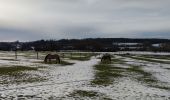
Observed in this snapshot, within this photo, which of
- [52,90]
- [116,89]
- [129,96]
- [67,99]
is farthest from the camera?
[116,89]

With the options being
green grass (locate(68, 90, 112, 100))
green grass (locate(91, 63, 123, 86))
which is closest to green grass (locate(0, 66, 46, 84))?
green grass (locate(91, 63, 123, 86))

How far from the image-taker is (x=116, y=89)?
810 inches

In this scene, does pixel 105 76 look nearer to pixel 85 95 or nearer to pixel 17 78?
pixel 17 78

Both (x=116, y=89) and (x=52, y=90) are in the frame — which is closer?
(x=52, y=90)

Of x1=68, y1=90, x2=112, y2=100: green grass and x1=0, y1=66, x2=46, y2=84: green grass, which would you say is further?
x1=0, y1=66, x2=46, y2=84: green grass

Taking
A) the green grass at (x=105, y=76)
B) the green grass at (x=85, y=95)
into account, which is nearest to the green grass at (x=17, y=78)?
the green grass at (x=105, y=76)

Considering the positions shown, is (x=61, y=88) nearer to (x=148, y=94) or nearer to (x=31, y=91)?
(x=31, y=91)

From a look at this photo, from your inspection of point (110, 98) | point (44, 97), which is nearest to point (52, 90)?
point (44, 97)

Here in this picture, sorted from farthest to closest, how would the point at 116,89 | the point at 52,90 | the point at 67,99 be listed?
the point at 116,89 < the point at 52,90 < the point at 67,99

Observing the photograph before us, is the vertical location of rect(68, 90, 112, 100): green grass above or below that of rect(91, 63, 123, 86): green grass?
above

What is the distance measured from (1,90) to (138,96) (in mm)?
7713

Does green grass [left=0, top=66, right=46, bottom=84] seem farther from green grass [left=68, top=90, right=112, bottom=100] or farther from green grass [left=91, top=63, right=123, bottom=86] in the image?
green grass [left=68, top=90, right=112, bottom=100]

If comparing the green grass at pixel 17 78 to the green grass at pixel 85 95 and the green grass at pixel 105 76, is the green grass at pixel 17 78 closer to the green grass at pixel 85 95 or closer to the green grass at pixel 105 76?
the green grass at pixel 105 76

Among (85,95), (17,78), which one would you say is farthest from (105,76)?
(85,95)
